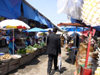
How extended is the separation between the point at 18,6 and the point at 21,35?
1298 centimetres

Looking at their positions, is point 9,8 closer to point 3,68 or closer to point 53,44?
point 53,44

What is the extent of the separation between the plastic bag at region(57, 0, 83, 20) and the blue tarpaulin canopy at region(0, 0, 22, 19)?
104 inches

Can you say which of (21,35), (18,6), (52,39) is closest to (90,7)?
(52,39)

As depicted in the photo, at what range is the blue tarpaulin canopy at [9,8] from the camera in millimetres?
4614

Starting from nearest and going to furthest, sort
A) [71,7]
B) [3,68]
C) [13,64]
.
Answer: [71,7]
[3,68]
[13,64]

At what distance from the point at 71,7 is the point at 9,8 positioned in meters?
3.01

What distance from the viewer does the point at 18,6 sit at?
18.9 feet

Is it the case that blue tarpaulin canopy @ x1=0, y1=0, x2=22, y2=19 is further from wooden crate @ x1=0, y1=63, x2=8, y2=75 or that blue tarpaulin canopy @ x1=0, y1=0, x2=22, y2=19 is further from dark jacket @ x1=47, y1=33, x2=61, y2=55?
wooden crate @ x1=0, y1=63, x2=8, y2=75

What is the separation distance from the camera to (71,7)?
299cm

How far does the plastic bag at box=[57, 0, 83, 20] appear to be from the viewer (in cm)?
283

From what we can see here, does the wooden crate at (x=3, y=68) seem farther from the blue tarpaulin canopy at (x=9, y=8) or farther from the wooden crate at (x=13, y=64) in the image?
the blue tarpaulin canopy at (x=9, y=8)

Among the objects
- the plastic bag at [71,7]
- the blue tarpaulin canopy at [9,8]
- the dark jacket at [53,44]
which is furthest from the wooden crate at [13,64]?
the plastic bag at [71,7]

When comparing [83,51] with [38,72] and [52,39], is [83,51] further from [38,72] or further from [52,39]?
[38,72]

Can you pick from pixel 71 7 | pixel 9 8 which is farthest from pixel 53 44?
pixel 71 7
